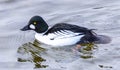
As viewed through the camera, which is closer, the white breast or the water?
the water

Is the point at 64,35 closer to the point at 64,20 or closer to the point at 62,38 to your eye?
the point at 62,38

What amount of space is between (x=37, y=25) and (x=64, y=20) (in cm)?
164

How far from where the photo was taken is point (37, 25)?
13.1 meters

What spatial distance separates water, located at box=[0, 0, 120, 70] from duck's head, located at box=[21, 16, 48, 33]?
1.42 ft

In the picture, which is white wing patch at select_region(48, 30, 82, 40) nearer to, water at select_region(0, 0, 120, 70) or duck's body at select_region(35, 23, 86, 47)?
duck's body at select_region(35, 23, 86, 47)

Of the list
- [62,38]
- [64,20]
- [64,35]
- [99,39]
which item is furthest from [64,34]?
[64,20]

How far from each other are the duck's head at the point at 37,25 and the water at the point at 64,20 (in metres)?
0.43

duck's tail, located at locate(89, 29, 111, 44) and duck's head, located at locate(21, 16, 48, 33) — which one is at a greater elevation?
duck's head, located at locate(21, 16, 48, 33)

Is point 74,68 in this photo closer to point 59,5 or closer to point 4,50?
point 4,50

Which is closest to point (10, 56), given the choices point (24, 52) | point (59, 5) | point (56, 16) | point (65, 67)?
point (24, 52)

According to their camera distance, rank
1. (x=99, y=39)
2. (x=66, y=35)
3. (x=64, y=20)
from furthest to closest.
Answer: (x=64, y=20) < (x=99, y=39) < (x=66, y=35)

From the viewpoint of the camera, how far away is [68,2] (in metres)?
16.2

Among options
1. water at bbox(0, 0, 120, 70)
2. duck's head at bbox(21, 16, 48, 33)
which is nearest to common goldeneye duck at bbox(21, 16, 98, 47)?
duck's head at bbox(21, 16, 48, 33)

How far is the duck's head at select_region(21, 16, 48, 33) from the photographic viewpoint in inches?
509
